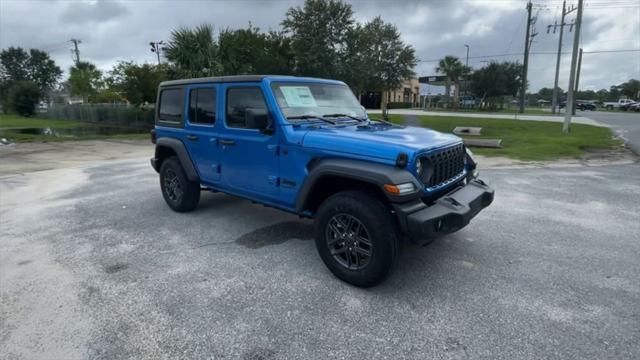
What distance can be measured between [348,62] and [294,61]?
3.86m

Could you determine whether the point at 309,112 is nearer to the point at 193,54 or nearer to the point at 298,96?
the point at 298,96

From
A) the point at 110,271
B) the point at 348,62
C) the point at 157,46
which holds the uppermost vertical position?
the point at 157,46

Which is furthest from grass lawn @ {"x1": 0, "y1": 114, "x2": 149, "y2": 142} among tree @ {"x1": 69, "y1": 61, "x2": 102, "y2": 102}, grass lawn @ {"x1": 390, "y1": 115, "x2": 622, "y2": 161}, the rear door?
grass lawn @ {"x1": 390, "y1": 115, "x2": 622, "y2": 161}

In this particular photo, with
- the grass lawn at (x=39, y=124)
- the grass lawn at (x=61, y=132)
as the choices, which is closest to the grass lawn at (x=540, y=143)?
the grass lawn at (x=61, y=132)

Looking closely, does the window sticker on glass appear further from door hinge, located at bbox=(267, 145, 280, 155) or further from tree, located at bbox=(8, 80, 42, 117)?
tree, located at bbox=(8, 80, 42, 117)

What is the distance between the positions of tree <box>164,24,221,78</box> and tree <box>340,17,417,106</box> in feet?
24.6

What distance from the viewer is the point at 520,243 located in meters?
4.30

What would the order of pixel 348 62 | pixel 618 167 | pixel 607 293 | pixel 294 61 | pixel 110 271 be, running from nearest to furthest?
1. pixel 607 293
2. pixel 110 271
3. pixel 618 167
4. pixel 348 62
5. pixel 294 61

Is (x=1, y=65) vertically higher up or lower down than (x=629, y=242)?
higher up

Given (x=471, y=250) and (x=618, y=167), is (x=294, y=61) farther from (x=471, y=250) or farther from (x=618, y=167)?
(x=471, y=250)

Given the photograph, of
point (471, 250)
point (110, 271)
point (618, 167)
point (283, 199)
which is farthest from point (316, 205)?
point (618, 167)

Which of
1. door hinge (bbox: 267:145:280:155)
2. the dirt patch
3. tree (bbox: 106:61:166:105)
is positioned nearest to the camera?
door hinge (bbox: 267:145:280:155)

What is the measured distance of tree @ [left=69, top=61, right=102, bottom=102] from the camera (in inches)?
1636

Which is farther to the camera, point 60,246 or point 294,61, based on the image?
point 294,61
